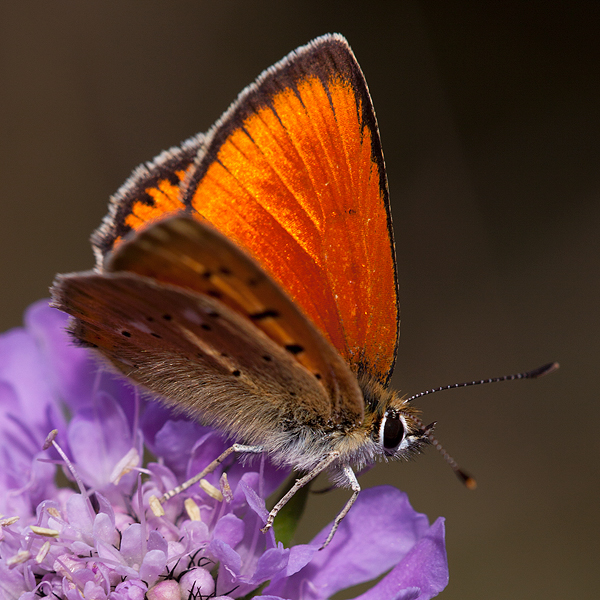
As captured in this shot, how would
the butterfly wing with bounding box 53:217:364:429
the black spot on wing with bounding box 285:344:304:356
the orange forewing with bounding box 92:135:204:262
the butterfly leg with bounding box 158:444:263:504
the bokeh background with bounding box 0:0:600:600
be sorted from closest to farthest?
the butterfly wing with bounding box 53:217:364:429, the black spot on wing with bounding box 285:344:304:356, the butterfly leg with bounding box 158:444:263:504, the orange forewing with bounding box 92:135:204:262, the bokeh background with bounding box 0:0:600:600

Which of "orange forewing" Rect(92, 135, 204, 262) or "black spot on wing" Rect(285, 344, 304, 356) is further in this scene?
"orange forewing" Rect(92, 135, 204, 262)

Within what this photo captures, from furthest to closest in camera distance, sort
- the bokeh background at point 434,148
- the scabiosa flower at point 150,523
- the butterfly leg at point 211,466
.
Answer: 1. the bokeh background at point 434,148
2. the butterfly leg at point 211,466
3. the scabiosa flower at point 150,523

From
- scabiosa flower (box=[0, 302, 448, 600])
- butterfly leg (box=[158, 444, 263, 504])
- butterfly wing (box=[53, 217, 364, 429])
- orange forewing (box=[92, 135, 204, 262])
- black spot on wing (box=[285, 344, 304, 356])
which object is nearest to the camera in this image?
butterfly wing (box=[53, 217, 364, 429])

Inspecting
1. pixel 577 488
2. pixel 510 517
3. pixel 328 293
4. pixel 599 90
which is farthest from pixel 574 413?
pixel 328 293

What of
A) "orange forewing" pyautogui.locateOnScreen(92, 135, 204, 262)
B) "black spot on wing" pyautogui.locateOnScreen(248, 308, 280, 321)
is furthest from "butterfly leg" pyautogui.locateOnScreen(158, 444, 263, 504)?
"orange forewing" pyautogui.locateOnScreen(92, 135, 204, 262)

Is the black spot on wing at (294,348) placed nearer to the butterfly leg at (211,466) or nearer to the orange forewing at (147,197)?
the butterfly leg at (211,466)

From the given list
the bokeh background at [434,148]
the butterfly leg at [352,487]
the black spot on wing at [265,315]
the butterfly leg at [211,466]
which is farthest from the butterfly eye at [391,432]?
the bokeh background at [434,148]

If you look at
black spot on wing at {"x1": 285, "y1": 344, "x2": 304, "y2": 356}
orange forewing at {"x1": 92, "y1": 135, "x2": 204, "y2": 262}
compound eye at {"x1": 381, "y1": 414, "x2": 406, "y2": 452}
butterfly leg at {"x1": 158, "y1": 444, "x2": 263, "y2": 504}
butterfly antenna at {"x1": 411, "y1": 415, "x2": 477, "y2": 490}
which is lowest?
butterfly antenna at {"x1": 411, "y1": 415, "x2": 477, "y2": 490}

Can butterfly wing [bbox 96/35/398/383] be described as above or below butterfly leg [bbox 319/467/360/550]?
above

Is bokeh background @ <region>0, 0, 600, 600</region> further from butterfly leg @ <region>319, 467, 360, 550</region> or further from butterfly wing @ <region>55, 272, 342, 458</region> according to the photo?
butterfly wing @ <region>55, 272, 342, 458</region>
